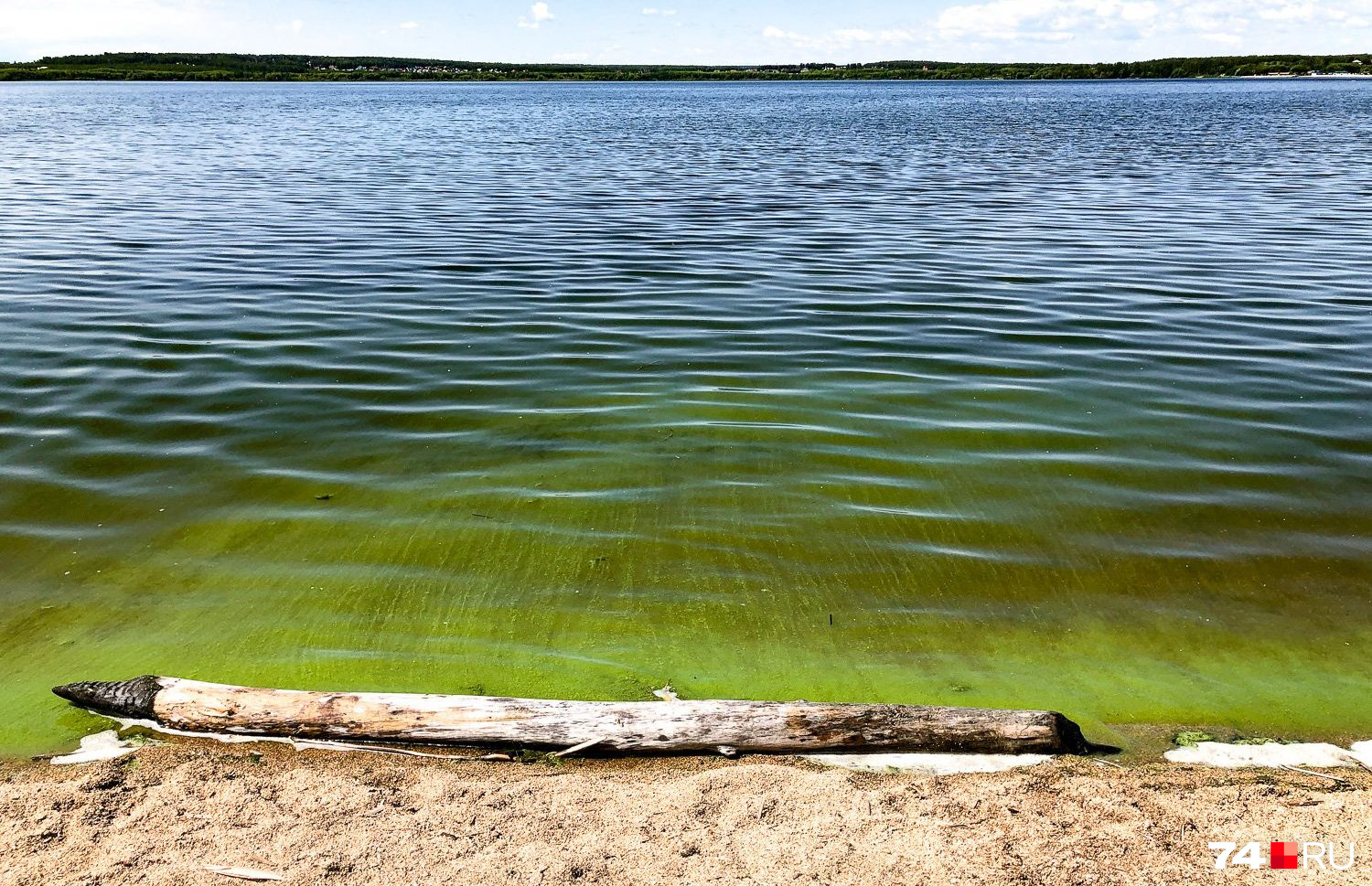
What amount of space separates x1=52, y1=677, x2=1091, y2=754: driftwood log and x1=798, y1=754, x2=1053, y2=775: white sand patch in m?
0.03

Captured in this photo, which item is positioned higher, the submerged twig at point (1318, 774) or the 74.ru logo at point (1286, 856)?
the 74.ru logo at point (1286, 856)

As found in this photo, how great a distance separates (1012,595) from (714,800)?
Answer: 2897 millimetres

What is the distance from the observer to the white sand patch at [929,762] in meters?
4.41

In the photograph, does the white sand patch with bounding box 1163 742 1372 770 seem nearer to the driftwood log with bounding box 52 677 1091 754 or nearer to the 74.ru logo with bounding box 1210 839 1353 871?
the driftwood log with bounding box 52 677 1091 754

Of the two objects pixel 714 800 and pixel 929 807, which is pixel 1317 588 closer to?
pixel 929 807

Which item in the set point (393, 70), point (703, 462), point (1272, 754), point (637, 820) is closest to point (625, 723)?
point (637, 820)

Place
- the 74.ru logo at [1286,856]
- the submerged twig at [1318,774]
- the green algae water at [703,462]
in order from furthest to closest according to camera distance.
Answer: the green algae water at [703,462]
the submerged twig at [1318,774]
the 74.ru logo at [1286,856]

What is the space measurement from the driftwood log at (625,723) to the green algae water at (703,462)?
1.84 feet

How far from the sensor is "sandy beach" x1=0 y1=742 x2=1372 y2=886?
3.69 m

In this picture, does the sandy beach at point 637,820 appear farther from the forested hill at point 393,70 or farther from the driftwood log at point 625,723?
the forested hill at point 393,70

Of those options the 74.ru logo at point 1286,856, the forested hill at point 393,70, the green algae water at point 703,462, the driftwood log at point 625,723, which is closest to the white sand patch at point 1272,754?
the green algae water at point 703,462

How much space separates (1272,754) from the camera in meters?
4.62

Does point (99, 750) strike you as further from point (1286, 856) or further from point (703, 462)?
point (1286, 856)

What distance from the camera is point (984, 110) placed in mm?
59625
